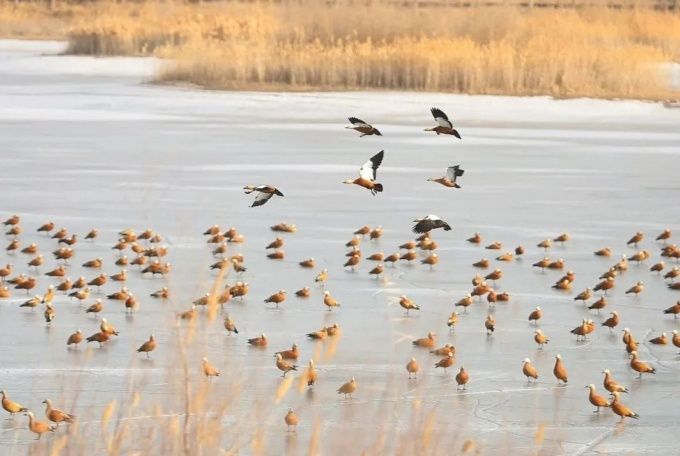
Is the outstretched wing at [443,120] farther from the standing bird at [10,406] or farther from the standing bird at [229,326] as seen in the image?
the standing bird at [229,326]

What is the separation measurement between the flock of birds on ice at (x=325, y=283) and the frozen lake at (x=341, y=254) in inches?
3.7

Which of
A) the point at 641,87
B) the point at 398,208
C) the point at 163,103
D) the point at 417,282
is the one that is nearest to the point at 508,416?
the point at 417,282

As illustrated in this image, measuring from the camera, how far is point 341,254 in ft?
45.9

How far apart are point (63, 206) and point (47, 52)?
108ft

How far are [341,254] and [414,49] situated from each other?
21894 mm

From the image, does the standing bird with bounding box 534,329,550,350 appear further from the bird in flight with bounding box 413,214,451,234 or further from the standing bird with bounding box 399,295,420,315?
the bird in flight with bounding box 413,214,451,234

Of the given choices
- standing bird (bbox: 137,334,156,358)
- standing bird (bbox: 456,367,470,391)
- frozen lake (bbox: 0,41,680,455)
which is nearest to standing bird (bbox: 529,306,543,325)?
frozen lake (bbox: 0,41,680,455)

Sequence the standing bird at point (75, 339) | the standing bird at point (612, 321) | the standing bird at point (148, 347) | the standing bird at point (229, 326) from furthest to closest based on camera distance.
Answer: the standing bird at point (612, 321) → the standing bird at point (229, 326) → the standing bird at point (75, 339) → the standing bird at point (148, 347)

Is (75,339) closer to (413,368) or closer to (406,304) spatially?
(413,368)

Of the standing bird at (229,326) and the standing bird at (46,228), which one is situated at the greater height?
the standing bird at (229,326)

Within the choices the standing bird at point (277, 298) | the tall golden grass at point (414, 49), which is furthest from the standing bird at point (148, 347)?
the tall golden grass at point (414, 49)

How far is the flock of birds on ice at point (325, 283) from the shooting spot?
24.9 feet

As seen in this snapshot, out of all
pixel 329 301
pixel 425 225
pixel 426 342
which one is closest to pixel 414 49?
pixel 329 301

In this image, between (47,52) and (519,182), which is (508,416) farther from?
(47,52)
